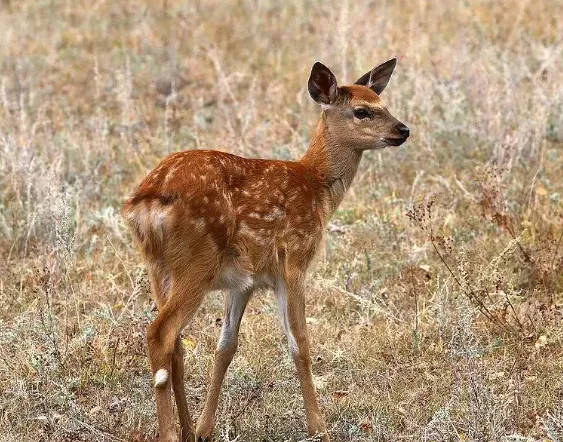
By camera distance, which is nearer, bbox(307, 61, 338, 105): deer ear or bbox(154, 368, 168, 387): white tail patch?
bbox(154, 368, 168, 387): white tail patch

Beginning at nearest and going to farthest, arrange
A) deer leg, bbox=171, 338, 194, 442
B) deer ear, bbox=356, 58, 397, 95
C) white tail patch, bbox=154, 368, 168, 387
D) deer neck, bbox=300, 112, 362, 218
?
white tail patch, bbox=154, 368, 168, 387
deer leg, bbox=171, 338, 194, 442
deer neck, bbox=300, 112, 362, 218
deer ear, bbox=356, 58, 397, 95

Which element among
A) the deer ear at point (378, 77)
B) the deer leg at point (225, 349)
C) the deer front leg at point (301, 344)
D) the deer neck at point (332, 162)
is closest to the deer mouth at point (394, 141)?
the deer neck at point (332, 162)

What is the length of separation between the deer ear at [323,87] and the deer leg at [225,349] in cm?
141

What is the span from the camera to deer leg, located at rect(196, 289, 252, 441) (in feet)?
20.7

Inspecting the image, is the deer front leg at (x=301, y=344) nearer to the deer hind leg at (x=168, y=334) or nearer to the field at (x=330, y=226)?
the field at (x=330, y=226)

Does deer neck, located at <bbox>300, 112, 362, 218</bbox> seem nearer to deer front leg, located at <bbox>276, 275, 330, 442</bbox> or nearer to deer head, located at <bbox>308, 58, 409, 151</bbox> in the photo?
deer head, located at <bbox>308, 58, 409, 151</bbox>

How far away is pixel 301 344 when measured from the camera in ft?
20.4

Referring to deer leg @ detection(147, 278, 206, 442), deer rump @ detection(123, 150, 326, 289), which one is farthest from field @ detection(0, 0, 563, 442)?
deer rump @ detection(123, 150, 326, 289)

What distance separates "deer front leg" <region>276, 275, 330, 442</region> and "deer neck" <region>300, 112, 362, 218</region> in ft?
2.63

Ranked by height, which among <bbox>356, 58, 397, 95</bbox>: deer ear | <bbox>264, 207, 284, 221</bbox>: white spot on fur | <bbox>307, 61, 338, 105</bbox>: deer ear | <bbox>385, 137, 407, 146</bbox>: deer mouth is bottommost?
<bbox>264, 207, 284, 221</bbox>: white spot on fur

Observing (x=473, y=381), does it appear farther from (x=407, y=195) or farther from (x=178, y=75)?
(x=178, y=75)

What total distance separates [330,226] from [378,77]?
189 centimetres

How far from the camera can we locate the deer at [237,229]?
5641 millimetres

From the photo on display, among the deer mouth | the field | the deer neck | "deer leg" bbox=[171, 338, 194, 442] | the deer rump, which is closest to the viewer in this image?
the deer rump
